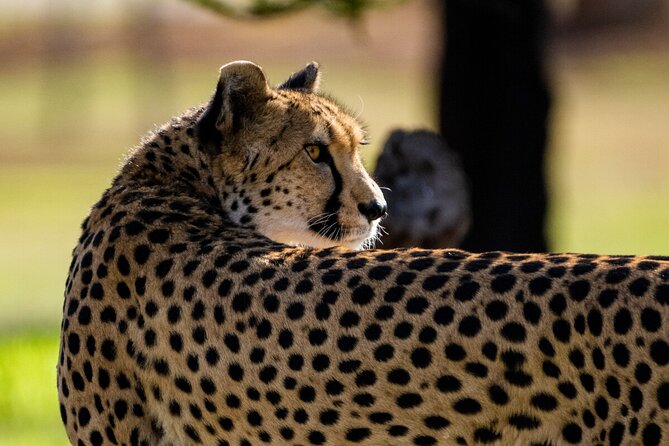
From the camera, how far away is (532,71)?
948 centimetres

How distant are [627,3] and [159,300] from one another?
3800 centimetres

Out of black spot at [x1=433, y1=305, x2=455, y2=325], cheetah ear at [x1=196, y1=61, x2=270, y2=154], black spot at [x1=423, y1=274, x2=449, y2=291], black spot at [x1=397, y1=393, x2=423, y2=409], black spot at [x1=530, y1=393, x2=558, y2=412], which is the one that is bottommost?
black spot at [x1=397, y1=393, x2=423, y2=409]

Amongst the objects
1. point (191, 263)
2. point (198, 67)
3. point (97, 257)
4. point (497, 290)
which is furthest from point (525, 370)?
point (198, 67)

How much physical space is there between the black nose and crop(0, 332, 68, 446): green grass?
105 inches

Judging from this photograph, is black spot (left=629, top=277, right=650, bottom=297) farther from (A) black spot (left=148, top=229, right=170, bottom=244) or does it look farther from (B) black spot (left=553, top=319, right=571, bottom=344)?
(A) black spot (left=148, top=229, right=170, bottom=244)

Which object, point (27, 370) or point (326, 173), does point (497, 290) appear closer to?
point (326, 173)

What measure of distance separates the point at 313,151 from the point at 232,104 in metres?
0.31

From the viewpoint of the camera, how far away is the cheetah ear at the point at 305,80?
488 centimetres

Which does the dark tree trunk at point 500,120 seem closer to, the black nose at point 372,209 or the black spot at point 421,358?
the black nose at point 372,209

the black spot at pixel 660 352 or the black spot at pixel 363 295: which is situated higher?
the black spot at pixel 363 295

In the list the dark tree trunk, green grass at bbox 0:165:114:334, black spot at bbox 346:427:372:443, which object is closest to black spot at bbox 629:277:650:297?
black spot at bbox 346:427:372:443

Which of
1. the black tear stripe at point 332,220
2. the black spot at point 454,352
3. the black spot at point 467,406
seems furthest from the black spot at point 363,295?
the black tear stripe at point 332,220

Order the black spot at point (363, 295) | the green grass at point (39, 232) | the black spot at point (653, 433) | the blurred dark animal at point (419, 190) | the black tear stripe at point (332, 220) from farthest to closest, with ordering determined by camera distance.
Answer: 1. the green grass at point (39, 232)
2. the blurred dark animal at point (419, 190)
3. the black tear stripe at point (332, 220)
4. the black spot at point (363, 295)
5. the black spot at point (653, 433)

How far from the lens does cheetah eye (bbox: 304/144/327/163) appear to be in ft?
14.5
